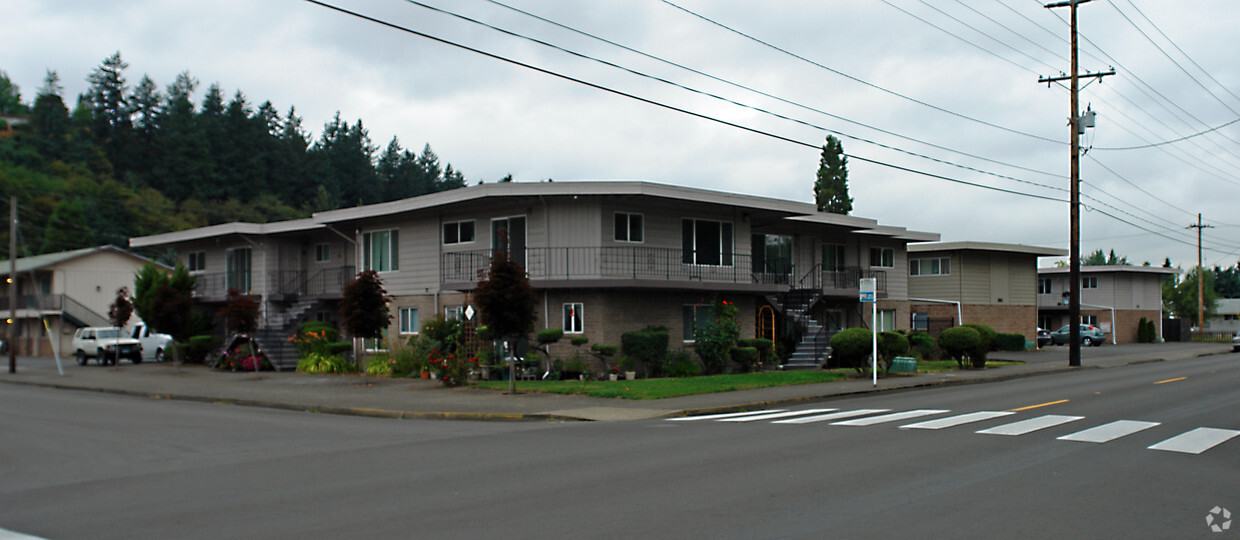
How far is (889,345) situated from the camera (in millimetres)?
26516

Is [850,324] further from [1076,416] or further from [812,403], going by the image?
[1076,416]

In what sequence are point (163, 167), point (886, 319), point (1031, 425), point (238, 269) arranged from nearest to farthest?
point (1031, 425)
point (886, 319)
point (238, 269)
point (163, 167)

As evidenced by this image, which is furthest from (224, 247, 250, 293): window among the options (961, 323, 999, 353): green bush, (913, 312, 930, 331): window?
(913, 312, 930, 331): window

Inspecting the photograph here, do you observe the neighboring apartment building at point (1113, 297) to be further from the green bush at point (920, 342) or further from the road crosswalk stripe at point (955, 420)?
the road crosswalk stripe at point (955, 420)

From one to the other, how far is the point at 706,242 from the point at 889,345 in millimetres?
6793

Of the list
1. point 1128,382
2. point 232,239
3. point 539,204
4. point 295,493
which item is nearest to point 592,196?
point 539,204

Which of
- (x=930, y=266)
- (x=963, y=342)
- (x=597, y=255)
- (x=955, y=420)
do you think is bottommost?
(x=955, y=420)

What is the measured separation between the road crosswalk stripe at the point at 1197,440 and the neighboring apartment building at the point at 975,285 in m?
31.7

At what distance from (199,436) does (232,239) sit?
1108 inches

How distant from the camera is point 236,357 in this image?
3291 cm

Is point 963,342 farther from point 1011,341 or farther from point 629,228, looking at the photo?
point 1011,341

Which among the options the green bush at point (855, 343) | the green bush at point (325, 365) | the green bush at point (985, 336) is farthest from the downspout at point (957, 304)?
the green bush at point (325, 365)

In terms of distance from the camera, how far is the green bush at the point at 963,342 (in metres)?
29.3

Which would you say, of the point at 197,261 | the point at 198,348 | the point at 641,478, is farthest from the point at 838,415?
the point at 197,261
